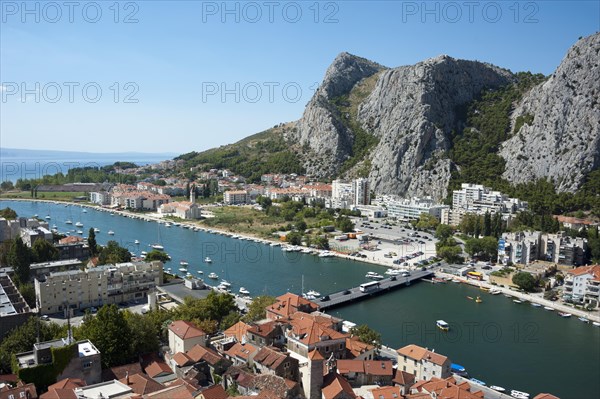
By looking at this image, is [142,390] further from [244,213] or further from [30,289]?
[244,213]

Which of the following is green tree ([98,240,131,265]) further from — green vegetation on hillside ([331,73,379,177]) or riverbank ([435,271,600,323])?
green vegetation on hillside ([331,73,379,177])

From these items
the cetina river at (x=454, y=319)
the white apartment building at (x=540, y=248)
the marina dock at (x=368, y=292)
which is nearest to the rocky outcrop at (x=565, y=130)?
the white apartment building at (x=540, y=248)

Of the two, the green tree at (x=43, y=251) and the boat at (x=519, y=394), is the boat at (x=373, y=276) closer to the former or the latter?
the boat at (x=519, y=394)

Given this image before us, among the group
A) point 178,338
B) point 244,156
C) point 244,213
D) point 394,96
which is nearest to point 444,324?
point 178,338

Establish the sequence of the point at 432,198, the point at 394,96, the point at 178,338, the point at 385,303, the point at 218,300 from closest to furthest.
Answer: the point at 178,338
the point at 218,300
the point at 385,303
the point at 432,198
the point at 394,96

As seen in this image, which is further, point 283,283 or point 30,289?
point 283,283

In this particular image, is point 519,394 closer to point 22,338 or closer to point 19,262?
point 22,338

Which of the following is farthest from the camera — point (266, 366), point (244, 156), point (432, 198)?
point (244, 156)
